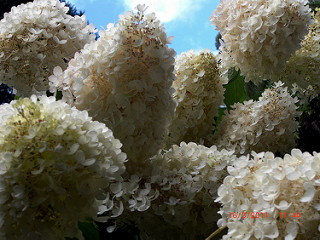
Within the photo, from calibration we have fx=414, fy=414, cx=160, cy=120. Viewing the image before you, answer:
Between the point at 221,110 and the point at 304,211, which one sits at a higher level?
the point at 221,110

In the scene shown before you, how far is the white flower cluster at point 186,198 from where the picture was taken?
65cm

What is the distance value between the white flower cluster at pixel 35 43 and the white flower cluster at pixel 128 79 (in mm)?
168

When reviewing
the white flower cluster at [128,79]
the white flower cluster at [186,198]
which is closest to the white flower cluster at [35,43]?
the white flower cluster at [128,79]

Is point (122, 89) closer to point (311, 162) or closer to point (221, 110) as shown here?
point (311, 162)

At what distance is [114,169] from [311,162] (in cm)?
24

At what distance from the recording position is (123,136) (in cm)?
65

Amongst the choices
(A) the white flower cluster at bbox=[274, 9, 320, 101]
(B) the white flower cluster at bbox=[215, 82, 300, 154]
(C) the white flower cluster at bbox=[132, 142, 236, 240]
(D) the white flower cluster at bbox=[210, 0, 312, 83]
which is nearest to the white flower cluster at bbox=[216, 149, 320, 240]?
(C) the white flower cluster at bbox=[132, 142, 236, 240]

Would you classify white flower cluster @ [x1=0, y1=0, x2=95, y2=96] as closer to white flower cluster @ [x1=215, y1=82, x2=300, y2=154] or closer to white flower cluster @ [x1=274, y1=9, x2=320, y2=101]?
white flower cluster @ [x1=215, y1=82, x2=300, y2=154]

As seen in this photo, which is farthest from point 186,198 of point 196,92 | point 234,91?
point 234,91

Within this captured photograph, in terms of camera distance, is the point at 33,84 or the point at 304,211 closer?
the point at 304,211

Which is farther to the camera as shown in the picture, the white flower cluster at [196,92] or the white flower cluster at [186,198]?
the white flower cluster at [196,92]

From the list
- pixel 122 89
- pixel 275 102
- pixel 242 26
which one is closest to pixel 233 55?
pixel 242 26

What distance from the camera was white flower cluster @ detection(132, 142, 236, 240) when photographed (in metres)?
0.65
